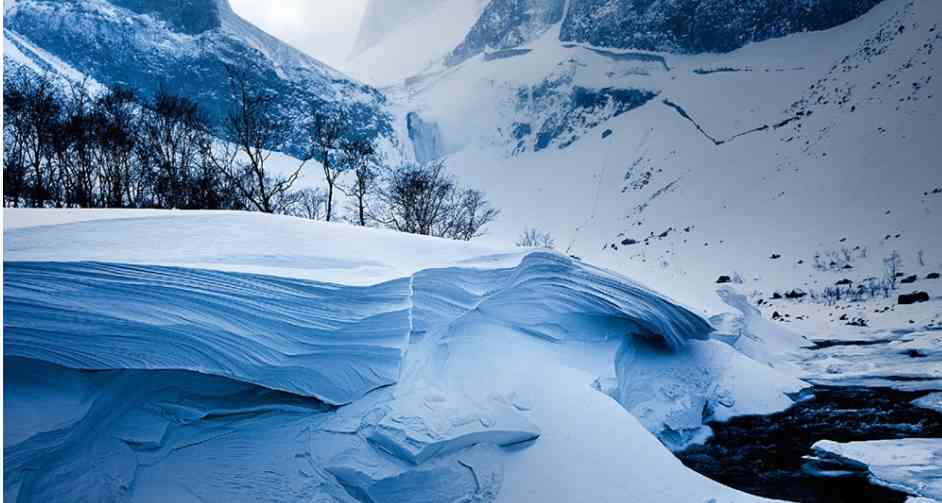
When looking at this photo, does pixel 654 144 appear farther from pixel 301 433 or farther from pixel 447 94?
pixel 301 433

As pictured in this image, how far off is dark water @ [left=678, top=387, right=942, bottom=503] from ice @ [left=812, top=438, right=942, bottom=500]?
0.38 feet

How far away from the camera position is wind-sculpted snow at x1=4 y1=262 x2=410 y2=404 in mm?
2043

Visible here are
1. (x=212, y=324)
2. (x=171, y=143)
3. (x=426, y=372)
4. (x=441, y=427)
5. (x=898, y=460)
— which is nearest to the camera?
(x=212, y=324)

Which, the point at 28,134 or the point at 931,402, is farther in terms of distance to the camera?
the point at 28,134

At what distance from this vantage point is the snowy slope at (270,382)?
2.06m

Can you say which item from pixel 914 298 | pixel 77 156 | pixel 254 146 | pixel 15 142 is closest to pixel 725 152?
pixel 914 298

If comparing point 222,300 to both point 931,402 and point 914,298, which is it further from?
point 914,298

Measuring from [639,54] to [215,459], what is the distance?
50.2 meters

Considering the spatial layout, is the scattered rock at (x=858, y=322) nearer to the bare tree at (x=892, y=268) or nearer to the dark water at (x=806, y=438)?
the bare tree at (x=892, y=268)

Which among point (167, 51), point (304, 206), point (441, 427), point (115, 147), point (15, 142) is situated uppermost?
point (167, 51)

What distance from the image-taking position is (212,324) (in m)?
2.26

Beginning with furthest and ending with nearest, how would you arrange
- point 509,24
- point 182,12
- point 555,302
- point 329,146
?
point 509,24, point 182,12, point 329,146, point 555,302

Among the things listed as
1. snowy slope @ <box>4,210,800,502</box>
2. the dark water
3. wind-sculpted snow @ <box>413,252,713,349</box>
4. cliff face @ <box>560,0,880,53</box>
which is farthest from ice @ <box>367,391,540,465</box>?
cliff face @ <box>560,0,880,53</box>

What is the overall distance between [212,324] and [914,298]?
1345 cm
